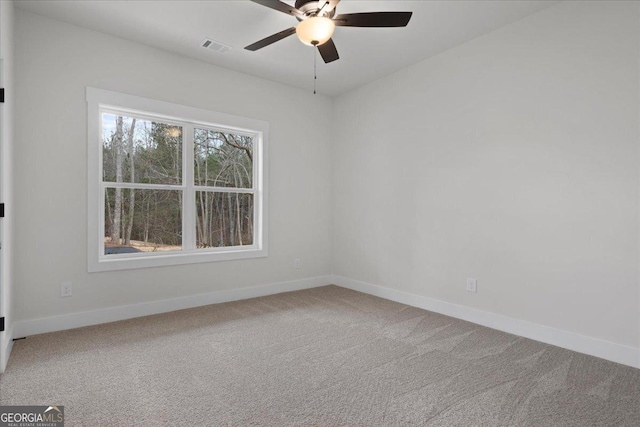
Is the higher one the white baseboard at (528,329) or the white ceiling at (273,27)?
the white ceiling at (273,27)

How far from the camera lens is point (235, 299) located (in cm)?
418

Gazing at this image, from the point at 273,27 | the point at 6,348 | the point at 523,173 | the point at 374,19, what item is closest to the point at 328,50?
the point at 374,19

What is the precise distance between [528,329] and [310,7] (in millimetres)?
3154

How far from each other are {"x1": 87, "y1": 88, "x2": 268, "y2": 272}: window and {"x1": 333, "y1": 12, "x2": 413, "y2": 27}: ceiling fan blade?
2.13 m

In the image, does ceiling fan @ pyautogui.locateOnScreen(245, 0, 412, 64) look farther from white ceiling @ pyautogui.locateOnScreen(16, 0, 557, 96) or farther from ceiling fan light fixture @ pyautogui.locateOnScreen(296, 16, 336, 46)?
white ceiling @ pyautogui.locateOnScreen(16, 0, 557, 96)

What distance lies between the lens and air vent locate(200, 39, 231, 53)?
3463 millimetres

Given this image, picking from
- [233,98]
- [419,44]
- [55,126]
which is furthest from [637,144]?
[55,126]

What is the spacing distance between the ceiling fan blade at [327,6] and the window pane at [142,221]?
246 cm

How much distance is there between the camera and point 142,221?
3660mm

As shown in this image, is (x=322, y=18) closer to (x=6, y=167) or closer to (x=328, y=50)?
(x=328, y=50)

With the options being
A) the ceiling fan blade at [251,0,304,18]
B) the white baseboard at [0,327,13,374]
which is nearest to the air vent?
the ceiling fan blade at [251,0,304,18]

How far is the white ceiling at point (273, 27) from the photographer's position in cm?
286

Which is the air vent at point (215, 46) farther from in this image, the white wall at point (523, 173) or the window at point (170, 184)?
the white wall at point (523, 173)

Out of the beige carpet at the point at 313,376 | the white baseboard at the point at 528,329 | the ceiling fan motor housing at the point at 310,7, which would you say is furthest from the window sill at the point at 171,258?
the ceiling fan motor housing at the point at 310,7
